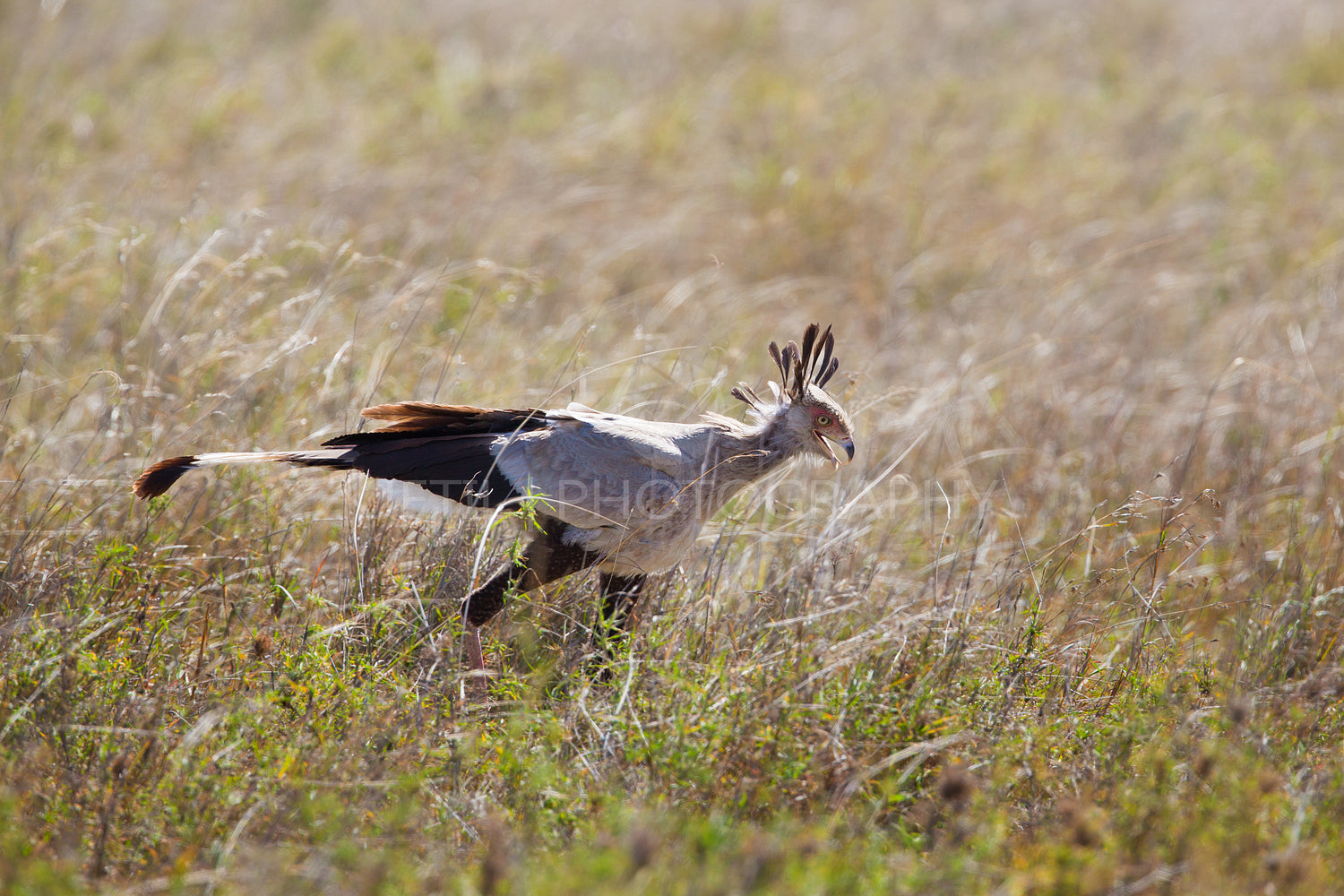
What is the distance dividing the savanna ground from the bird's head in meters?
0.26

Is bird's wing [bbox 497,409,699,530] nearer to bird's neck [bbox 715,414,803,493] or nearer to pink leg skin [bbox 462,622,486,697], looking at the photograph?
bird's neck [bbox 715,414,803,493]

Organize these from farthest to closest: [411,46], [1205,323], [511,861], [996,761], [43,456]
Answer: [411,46] → [1205,323] → [43,456] → [996,761] → [511,861]

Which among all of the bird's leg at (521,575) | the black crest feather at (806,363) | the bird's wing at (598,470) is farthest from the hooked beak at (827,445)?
the bird's leg at (521,575)

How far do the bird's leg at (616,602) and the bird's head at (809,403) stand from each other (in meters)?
0.80

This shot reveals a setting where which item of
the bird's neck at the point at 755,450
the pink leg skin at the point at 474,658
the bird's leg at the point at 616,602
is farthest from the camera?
the bird's neck at the point at 755,450

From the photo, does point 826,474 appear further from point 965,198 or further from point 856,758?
point 965,198

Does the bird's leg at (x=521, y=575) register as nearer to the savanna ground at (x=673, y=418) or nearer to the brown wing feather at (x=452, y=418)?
the savanna ground at (x=673, y=418)

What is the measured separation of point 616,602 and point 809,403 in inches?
40.3

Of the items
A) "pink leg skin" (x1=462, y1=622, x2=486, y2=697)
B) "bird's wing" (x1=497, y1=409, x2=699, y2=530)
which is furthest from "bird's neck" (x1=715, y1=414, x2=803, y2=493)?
"pink leg skin" (x1=462, y1=622, x2=486, y2=697)

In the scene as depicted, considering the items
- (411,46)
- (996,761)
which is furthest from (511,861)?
(411,46)

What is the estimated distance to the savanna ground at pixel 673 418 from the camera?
107 inches

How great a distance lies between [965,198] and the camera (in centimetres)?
806

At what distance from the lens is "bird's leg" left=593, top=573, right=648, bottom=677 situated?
367 cm

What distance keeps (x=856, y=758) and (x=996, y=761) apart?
0.40 meters
